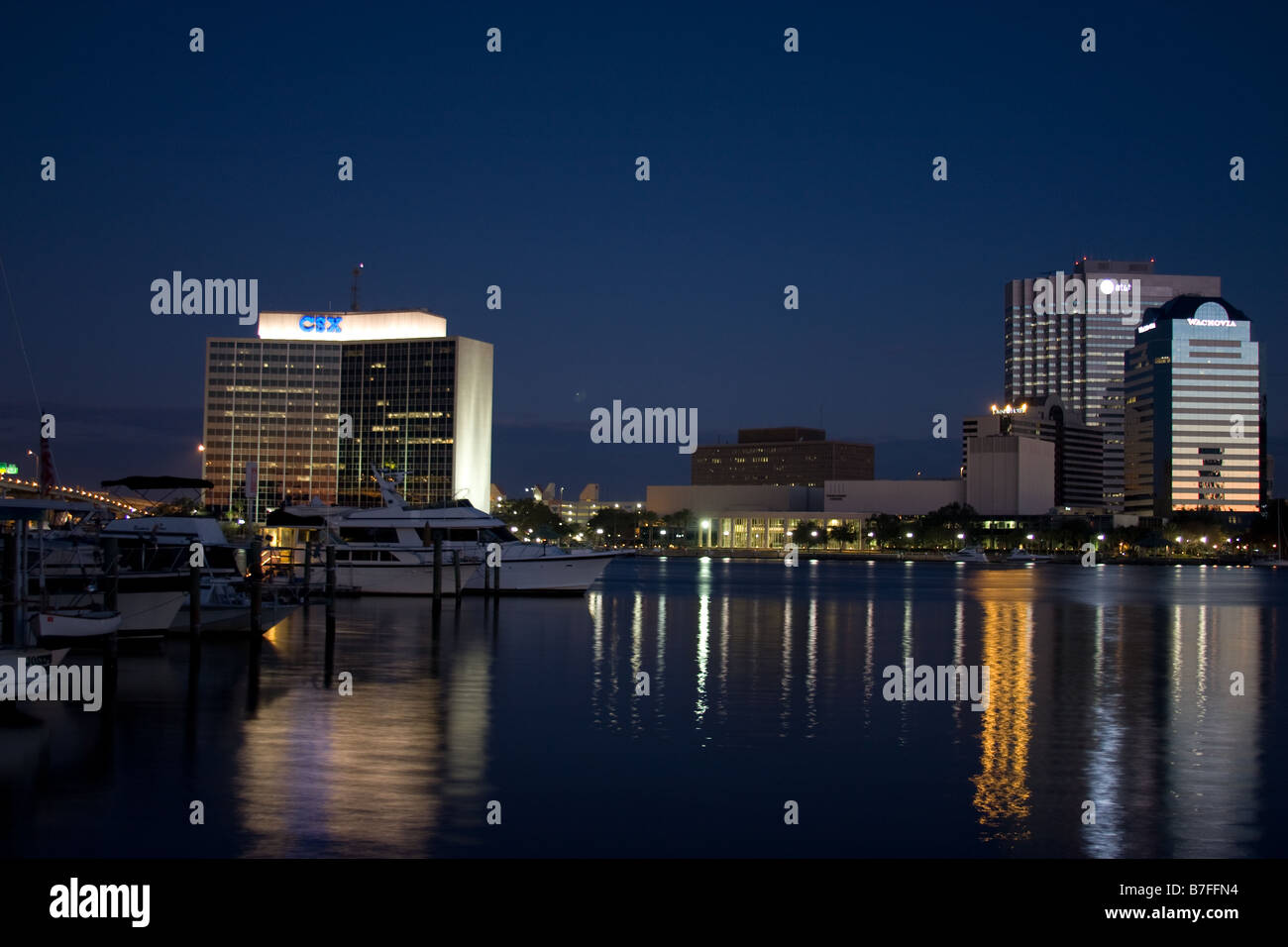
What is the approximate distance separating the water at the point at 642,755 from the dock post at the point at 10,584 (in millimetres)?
2144

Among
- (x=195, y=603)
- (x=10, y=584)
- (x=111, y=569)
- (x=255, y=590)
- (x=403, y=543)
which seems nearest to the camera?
(x=10, y=584)

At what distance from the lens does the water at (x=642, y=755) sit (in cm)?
2017

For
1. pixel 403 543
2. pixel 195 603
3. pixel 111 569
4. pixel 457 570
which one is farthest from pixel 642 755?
pixel 403 543

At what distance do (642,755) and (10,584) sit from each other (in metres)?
15.3

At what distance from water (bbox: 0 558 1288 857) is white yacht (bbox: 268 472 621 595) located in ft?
65.1

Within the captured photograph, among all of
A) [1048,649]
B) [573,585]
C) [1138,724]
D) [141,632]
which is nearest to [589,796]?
[1138,724]

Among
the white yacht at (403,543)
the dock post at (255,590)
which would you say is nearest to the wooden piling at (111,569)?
the dock post at (255,590)

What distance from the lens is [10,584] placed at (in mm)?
29484

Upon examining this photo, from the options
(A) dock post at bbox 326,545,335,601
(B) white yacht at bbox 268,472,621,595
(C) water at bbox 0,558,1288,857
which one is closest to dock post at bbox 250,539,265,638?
(C) water at bbox 0,558,1288,857

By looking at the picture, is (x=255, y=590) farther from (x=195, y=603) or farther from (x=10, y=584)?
(x=10, y=584)
